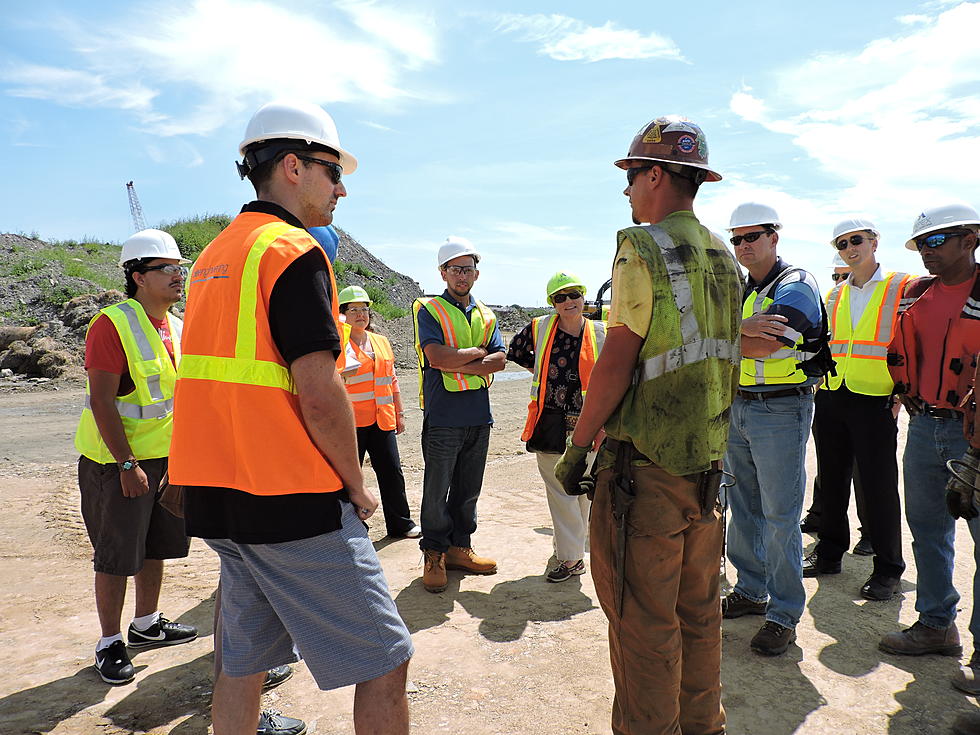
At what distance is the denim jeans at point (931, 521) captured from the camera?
12.3 feet

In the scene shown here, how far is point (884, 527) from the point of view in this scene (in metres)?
4.68

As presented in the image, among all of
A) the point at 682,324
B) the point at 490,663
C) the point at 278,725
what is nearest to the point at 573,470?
the point at 682,324

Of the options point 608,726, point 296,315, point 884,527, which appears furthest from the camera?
point 884,527

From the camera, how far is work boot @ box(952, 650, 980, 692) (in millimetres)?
3352

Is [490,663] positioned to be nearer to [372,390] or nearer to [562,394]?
[562,394]

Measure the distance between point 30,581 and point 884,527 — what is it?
241 inches

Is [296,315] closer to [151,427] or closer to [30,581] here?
[151,427]

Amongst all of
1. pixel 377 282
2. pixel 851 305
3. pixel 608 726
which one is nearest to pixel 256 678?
pixel 608 726

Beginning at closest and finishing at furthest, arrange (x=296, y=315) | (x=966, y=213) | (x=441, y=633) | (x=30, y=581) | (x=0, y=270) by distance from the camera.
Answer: (x=296, y=315), (x=966, y=213), (x=441, y=633), (x=30, y=581), (x=0, y=270)

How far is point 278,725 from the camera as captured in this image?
3117 mm

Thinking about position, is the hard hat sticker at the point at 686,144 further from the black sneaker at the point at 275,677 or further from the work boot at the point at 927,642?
the black sneaker at the point at 275,677

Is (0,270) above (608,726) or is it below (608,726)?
above

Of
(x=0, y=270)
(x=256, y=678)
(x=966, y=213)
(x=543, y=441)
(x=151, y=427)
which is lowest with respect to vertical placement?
(x=256, y=678)

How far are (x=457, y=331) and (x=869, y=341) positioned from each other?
304 centimetres
